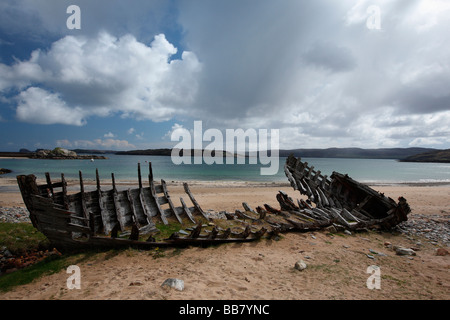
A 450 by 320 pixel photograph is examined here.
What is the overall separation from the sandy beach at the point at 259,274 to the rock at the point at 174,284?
0.41ft

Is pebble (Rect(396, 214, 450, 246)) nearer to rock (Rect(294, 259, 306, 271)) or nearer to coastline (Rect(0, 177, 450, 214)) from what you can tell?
coastline (Rect(0, 177, 450, 214))

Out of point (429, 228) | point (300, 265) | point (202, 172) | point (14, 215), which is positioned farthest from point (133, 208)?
point (202, 172)

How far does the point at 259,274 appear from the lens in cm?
574

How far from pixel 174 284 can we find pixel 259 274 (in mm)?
2264

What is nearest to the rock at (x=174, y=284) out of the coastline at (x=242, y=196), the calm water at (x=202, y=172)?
the coastline at (x=242, y=196)

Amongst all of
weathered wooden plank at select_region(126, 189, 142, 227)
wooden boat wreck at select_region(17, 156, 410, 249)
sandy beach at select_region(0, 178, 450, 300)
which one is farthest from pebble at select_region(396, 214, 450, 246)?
Answer: weathered wooden plank at select_region(126, 189, 142, 227)

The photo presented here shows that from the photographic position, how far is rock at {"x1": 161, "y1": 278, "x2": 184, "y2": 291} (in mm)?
4895

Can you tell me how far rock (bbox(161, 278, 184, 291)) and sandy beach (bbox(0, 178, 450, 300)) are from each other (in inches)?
5.0

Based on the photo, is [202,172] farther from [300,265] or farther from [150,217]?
[300,265]

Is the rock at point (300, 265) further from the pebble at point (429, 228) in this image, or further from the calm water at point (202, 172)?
the calm water at point (202, 172)

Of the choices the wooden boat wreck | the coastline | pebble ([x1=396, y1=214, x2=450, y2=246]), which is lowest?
the coastline

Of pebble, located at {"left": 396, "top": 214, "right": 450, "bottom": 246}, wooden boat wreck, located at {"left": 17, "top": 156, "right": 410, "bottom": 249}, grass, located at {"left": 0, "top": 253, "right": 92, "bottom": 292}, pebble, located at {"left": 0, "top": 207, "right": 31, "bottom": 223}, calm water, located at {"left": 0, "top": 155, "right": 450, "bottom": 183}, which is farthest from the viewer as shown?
calm water, located at {"left": 0, "top": 155, "right": 450, "bottom": 183}
